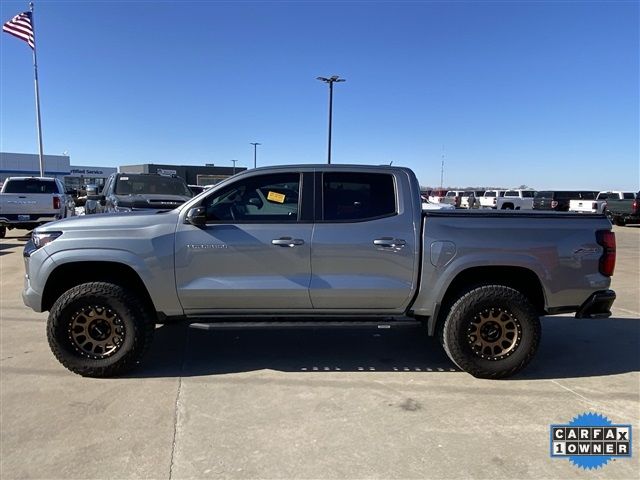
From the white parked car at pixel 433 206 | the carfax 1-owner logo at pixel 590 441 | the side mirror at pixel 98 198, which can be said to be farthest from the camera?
the side mirror at pixel 98 198

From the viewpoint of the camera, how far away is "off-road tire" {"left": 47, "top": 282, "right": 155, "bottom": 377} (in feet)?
14.3

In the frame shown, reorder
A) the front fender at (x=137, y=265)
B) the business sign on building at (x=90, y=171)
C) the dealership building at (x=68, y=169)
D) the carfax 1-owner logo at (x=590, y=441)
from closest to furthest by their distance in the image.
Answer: the carfax 1-owner logo at (x=590, y=441) → the front fender at (x=137, y=265) → the dealership building at (x=68, y=169) → the business sign on building at (x=90, y=171)

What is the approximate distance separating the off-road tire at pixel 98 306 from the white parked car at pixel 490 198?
3531 centimetres

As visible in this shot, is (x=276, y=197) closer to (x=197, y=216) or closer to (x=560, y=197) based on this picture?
(x=197, y=216)

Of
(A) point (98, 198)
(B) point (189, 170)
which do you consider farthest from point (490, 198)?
(B) point (189, 170)

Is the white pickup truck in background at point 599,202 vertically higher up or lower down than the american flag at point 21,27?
lower down

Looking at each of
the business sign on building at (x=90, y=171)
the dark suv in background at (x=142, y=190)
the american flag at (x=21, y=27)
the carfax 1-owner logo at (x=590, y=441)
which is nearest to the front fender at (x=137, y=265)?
the carfax 1-owner logo at (x=590, y=441)

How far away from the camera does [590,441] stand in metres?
3.49

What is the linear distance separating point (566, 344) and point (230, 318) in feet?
12.4

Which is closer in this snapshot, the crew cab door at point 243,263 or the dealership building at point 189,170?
the crew cab door at point 243,263

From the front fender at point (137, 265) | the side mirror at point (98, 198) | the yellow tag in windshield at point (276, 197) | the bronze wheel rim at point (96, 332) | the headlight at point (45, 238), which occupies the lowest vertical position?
the bronze wheel rim at point (96, 332)

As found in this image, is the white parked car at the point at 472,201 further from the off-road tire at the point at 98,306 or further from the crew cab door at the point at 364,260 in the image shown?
the off-road tire at the point at 98,306

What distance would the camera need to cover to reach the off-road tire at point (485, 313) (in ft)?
14.5

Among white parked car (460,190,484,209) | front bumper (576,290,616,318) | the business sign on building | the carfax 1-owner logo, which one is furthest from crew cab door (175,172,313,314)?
the business sign on building
